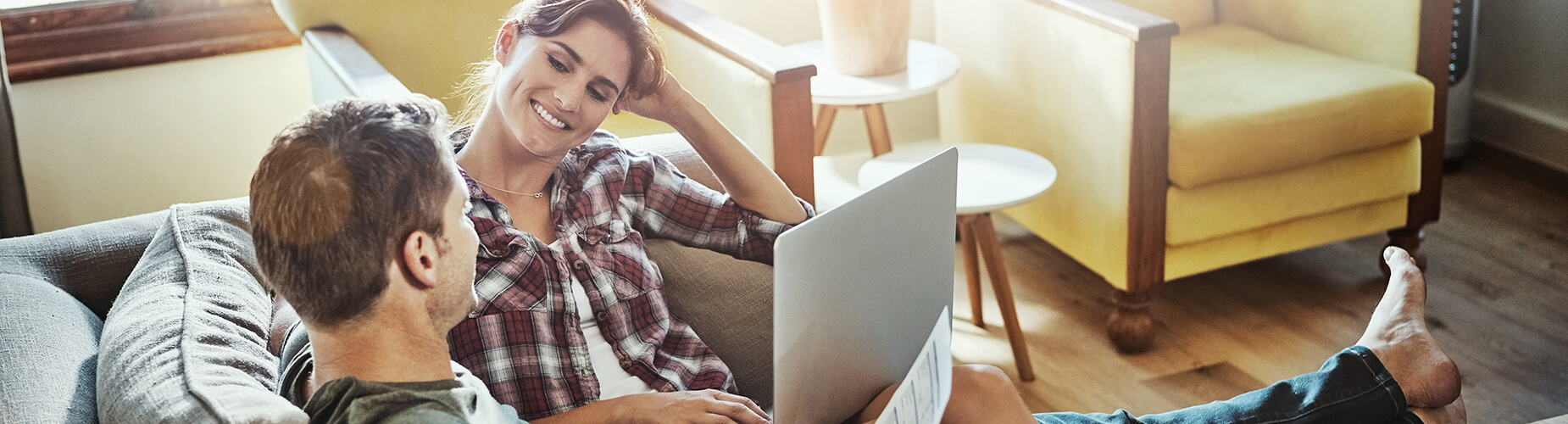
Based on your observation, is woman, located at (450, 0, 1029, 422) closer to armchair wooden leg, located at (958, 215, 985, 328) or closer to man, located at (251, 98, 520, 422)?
man, located at (251, 98, 520, 422)

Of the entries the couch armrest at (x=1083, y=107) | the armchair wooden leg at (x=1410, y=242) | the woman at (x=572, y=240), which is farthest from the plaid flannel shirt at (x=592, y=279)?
the armchair wooden leg at (x=1410, y=242)

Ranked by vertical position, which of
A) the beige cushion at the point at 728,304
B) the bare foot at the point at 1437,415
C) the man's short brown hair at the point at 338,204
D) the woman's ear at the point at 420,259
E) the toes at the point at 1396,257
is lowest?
the bare foot at the point at 1437,415

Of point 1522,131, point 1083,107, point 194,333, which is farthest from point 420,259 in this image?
point 1522,131

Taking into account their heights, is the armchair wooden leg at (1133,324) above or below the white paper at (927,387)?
below

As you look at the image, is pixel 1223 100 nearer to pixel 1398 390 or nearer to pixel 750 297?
pixel 1398 390

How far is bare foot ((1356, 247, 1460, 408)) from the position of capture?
4.33ft

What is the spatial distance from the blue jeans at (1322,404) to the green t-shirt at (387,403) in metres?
0.64

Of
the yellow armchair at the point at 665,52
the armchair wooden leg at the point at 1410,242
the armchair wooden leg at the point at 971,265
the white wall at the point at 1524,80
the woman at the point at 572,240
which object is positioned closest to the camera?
the woman at the point at 572,240

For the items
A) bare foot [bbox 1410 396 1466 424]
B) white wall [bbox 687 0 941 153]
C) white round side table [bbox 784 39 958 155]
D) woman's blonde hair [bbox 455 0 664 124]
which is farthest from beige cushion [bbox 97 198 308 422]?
white wall [bbox 687 0 941 153]

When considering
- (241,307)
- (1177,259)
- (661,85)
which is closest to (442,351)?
(241,307)

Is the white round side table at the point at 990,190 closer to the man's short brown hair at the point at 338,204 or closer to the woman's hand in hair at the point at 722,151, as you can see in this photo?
the woman's hand in hair at the point at 722,151

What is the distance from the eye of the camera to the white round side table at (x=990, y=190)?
197 centimetres

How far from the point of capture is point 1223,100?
215cm

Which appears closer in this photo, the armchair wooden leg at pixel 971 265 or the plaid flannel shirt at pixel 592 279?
the plaid flannel shirt at pixel 592 279
